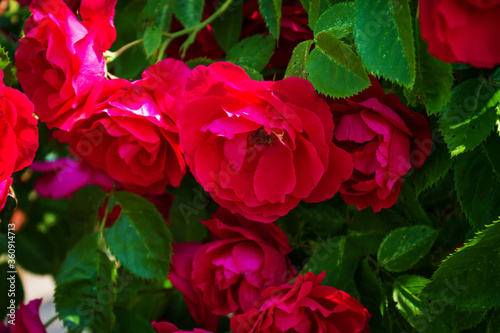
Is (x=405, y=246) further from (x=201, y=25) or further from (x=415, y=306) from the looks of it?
(x=201, y=25)

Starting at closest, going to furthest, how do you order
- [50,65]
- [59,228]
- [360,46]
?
[360,46] → [50,65] → [59,228]

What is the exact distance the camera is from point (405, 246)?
45 centimetres

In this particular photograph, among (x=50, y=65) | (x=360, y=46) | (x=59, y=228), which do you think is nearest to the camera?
(x=360, y=46)

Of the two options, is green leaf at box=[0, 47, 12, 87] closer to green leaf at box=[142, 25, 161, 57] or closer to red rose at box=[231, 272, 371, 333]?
green leaf at box=[142, 25, 161, 57]

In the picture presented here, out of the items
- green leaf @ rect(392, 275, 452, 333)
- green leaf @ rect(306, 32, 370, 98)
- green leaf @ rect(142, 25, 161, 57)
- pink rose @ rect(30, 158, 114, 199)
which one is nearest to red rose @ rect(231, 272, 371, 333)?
green leaf @ rect(392, 275, 452, 333)

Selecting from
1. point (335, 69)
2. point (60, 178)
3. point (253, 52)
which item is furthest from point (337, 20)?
point (60, 178)

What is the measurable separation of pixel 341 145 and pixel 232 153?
90mm

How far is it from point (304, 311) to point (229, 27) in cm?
33

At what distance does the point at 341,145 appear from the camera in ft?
1.39

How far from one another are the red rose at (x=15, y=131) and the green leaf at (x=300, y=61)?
0.22m

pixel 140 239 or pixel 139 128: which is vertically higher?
pixel 139 128

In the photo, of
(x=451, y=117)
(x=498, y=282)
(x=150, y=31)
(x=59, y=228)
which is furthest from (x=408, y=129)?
(x=59, y=228)

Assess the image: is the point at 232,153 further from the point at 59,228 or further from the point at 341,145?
the point at 59,228

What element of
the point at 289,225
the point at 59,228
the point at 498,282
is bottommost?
the point at 59,228
